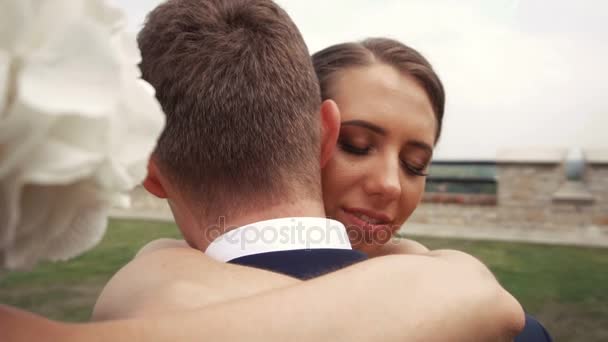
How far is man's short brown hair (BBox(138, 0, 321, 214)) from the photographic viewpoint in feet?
4.56

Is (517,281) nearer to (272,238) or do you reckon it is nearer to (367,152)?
(367,152)

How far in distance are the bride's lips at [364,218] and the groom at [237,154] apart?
2.11 feet

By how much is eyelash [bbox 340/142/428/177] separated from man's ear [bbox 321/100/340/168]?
17.2 inches

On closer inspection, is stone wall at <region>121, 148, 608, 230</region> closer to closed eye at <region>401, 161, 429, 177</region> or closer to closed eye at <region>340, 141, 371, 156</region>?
closed eye at <region>401, 161, 429, 177</region>

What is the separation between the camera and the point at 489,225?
11.9m

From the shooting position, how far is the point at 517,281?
6578 millimetres

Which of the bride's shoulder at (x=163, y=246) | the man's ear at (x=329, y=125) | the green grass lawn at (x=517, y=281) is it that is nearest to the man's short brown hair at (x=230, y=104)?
the man's ear at (x=329, y=125)

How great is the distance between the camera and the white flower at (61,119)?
26.1 inches

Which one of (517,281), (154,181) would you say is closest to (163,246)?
(154,181)

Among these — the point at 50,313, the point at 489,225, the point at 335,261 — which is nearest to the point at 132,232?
the point at 50,313

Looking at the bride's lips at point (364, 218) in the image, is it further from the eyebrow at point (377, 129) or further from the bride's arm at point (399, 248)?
the bride's arm at point (399, 248)

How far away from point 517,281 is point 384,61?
5146 millimetres

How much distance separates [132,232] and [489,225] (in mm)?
7776

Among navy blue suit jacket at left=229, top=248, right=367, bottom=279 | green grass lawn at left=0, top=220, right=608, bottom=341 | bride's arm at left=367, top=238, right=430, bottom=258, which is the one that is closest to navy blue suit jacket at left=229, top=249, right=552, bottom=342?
navy blue suit jacket at left=229, top=248, right=367, bottom=279
